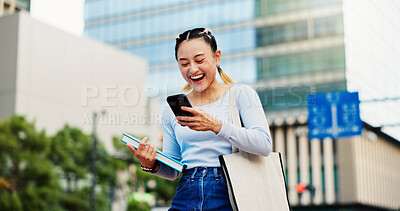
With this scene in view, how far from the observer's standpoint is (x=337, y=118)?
21125mm

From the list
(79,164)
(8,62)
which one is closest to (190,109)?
(79,164)

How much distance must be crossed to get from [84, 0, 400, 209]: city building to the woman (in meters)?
44.5

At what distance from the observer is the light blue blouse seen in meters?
2.47

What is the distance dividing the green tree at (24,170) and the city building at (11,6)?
924 inches

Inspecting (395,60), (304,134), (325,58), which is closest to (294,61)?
(325,58)

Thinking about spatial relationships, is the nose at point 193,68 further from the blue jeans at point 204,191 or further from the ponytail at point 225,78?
the blue jeans at point 204,191

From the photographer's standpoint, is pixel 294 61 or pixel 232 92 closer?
pixel 232 92

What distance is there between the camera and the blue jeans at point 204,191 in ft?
8.43

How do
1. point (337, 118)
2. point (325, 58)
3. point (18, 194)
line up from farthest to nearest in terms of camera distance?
point (325, 58)
point (18, 194)
point (337, 118)

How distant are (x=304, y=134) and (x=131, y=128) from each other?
729 inches

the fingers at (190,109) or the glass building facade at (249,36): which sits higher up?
the glass building facade at (249,36)

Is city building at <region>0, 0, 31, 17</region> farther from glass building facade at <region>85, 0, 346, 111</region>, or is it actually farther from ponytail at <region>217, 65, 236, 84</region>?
ponytail at <region>217, 65, 236, 84</region>

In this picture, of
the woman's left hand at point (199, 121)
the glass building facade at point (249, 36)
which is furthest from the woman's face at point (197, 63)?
the glass building facade at point (249, 36)

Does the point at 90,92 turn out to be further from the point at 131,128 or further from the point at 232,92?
the point at 232,92
